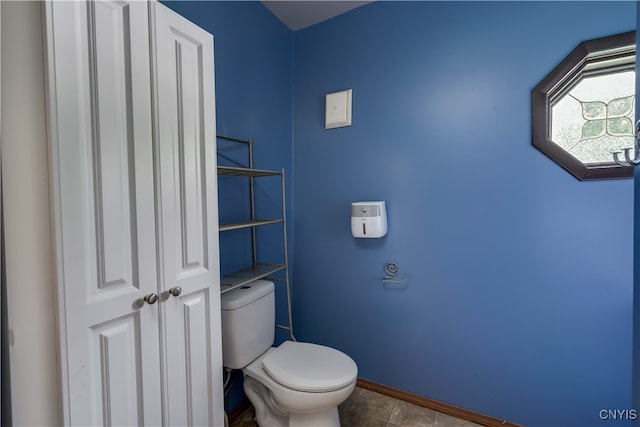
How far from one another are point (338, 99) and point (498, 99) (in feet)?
2.96

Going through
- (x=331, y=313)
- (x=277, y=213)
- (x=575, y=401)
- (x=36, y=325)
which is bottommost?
(x=575, y=401)

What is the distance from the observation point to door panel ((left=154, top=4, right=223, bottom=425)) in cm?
87

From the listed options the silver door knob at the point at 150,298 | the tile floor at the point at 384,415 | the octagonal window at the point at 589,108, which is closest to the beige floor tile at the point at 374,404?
the tile floor at the point at 384,415

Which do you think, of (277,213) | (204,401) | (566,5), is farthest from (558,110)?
(204,401)

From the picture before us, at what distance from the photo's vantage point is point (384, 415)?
1597 mm

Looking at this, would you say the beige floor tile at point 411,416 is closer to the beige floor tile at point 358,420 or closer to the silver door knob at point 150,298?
the beige floor tile at point 358,420

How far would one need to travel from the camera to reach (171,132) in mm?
881

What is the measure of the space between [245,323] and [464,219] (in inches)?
50.2

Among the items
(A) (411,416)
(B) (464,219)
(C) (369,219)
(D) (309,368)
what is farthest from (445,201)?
(A) (411,416)

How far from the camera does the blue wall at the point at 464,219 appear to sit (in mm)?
1307

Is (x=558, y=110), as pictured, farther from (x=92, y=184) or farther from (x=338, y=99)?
(x=92, y=184)

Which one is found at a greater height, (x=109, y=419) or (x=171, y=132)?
(x=171, y=132)

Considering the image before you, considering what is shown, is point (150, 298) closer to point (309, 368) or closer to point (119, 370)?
point (119, 370)

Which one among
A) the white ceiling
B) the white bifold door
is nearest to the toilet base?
the white bifold door
